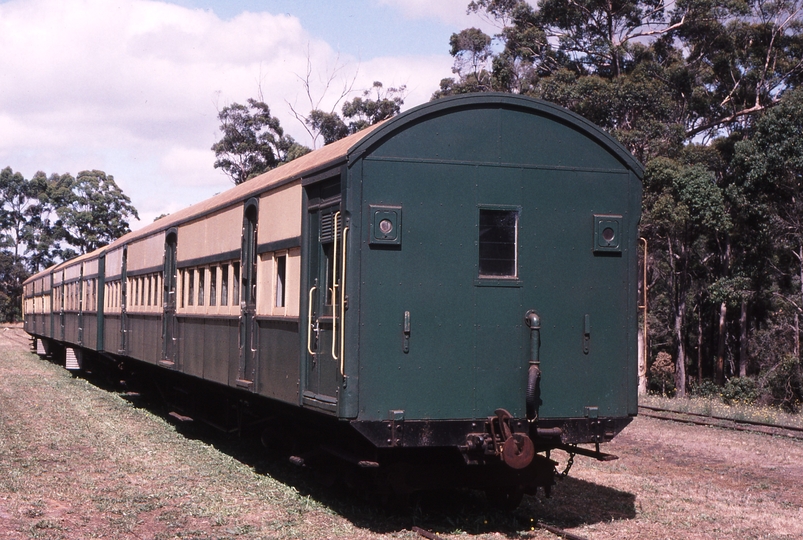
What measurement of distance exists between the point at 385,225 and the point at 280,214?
1.95 m

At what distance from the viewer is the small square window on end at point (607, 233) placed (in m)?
8.42

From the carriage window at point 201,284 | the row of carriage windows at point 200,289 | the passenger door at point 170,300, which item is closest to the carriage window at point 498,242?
the row of carriage windows at point 200,289

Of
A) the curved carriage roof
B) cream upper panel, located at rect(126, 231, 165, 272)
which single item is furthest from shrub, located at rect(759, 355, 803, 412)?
the curved carriage roof

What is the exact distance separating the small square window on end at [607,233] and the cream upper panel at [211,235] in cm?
430

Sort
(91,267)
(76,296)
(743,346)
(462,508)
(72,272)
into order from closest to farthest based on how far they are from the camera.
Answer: (462,508), (91,267), (76,296), (72,272), (743,346)

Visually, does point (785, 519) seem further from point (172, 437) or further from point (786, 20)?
point (786, 20)

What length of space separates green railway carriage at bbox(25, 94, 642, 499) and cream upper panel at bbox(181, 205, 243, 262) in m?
2.10

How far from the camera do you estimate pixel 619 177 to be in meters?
8.60

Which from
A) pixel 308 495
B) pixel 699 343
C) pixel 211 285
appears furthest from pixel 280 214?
pixel 699 343

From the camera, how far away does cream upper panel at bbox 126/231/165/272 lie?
1547 cm

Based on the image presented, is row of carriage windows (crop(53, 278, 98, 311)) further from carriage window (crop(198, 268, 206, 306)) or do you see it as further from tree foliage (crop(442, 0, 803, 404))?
tree foliage (crop(442, 0, 803, 404))

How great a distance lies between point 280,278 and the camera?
958 cm

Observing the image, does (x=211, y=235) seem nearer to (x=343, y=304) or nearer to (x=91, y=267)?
(x=343, y=304)

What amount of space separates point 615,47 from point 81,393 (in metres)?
20.5
